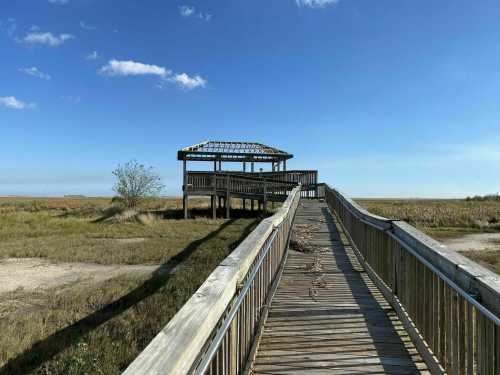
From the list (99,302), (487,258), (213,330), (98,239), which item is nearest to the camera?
(213,330)

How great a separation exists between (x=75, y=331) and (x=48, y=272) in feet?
19.1

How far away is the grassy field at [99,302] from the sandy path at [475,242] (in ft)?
31.8

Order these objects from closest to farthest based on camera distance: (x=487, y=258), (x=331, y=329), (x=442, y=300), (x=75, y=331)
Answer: (x=442, y=300) → (x=331, y=329) → (x=75, y=331) → (x=487, y=258)

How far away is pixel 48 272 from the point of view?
1181cm

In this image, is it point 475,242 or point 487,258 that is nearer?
point 487,258

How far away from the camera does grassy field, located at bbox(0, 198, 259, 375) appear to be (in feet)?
18.4

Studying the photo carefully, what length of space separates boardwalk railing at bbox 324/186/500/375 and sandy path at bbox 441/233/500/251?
45.9 feet

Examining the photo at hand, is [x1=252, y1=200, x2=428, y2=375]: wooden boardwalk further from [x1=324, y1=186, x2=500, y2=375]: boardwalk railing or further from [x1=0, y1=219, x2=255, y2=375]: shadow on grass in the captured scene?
[x1=0, y1=219, x2=255, y2=375]: shadow on grass

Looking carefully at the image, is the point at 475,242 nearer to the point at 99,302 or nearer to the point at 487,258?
the point at 487,258

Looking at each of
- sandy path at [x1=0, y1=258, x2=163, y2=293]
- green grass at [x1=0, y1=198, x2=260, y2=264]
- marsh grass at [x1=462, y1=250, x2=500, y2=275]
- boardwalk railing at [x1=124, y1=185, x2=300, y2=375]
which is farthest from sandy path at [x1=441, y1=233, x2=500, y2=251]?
boardwalk railing at [x1=124, y1=185, x2=300, y2=375]

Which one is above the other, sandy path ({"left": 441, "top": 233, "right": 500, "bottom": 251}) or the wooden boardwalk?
the wooden boardwalk

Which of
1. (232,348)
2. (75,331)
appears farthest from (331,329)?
(75,331)

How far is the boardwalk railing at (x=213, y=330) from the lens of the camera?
1.51 m

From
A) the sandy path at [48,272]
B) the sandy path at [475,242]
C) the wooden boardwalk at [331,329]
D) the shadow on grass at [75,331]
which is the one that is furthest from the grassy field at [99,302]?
the sandy path at [475,242]
